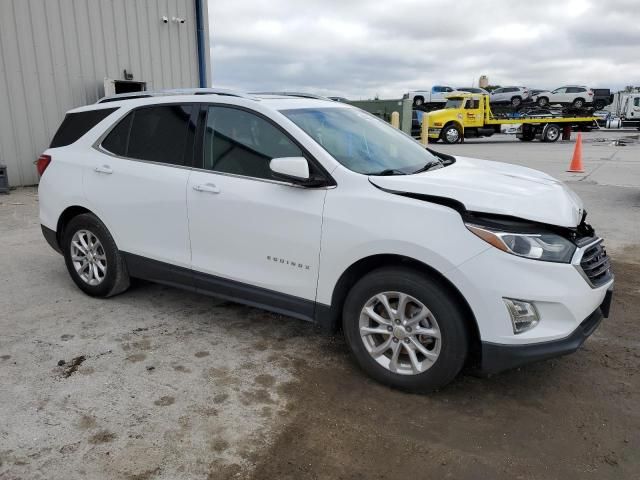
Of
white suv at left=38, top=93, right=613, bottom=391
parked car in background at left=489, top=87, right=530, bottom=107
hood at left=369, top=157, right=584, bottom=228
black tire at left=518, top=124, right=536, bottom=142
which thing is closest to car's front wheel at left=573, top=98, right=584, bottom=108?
parked car in background at left=489, top=87, right=530, bottom=107

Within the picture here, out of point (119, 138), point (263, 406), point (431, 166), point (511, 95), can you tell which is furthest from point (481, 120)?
point (263, 406)

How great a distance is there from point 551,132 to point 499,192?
25615 millimetres

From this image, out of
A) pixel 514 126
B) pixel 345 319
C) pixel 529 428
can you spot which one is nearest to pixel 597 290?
pixel 529 428

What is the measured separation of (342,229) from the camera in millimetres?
3105

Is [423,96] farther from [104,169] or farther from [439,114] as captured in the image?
[104,169]

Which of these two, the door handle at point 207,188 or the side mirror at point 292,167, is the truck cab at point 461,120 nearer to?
the door handle at point 207,188

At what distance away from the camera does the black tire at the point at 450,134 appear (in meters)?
24.6

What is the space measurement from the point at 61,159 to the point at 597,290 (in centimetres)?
428

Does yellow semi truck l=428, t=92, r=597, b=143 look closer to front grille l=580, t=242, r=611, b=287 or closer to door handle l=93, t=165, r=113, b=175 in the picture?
door handle l=93, t=165, r=113, b=175

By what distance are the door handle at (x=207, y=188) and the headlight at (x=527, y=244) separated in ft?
5.69

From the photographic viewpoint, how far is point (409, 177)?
10.5 feet

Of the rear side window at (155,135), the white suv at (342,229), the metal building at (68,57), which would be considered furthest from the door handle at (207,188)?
the metal building at (68,57)

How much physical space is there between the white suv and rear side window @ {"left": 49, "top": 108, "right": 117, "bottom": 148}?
0.03 metres

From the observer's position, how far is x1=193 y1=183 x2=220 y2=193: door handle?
3.62m
